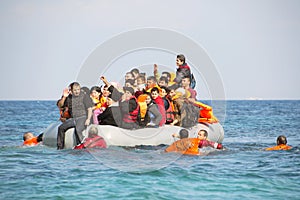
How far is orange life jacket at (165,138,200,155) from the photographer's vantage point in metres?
11.7

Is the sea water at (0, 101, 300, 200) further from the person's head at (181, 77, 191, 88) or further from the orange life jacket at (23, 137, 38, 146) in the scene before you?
the person's head at (181, 77, 191, 88)

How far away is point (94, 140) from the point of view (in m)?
12.1

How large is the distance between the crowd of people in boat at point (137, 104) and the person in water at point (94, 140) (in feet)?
0.71

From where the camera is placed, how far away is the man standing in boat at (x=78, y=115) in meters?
12.2

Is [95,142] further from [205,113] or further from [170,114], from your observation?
[205,113]

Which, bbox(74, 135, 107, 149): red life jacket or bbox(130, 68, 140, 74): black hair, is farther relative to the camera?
bbox(130, 68, 140, 74): black hair

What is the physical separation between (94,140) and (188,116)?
2730 mm

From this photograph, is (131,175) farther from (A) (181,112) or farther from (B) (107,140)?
(A) (181,112)

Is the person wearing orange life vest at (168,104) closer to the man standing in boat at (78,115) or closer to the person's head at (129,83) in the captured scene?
the person's head at (129,83)

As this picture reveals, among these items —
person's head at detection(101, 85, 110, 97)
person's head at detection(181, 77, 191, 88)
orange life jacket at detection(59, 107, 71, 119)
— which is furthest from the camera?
person's head at detection(181, 77, 191, 88)

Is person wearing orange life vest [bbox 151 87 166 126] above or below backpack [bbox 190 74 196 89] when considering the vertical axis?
below

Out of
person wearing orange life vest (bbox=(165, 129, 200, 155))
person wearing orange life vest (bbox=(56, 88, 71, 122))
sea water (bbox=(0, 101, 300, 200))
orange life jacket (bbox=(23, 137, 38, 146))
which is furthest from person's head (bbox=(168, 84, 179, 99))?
orange life jacket (bbox=(23, 137, 38, 146))

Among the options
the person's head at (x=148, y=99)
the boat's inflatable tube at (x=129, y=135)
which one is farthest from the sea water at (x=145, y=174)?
the person's head at (x=148, y=99)

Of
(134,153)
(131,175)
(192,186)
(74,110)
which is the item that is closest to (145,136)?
(134,153)
